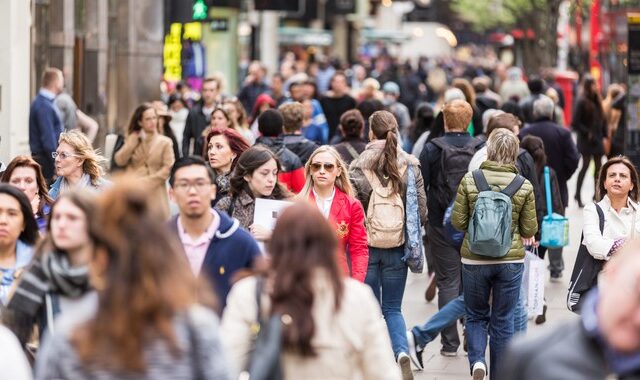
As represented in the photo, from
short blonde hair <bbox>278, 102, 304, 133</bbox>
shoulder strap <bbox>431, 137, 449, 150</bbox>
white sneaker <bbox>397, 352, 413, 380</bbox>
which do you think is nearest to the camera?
white sneaker <bbox>397, 352, 413, 380</bbox>

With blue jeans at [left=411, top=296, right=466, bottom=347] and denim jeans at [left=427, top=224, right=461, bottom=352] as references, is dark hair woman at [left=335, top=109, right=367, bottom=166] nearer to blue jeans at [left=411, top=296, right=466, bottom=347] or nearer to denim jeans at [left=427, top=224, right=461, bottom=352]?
denim jeans at [left=427, top=224, right=461, bottom=352]

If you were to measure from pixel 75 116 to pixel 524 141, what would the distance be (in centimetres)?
634

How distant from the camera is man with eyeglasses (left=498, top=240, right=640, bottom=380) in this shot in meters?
4.27

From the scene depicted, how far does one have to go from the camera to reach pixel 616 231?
9.76 metres

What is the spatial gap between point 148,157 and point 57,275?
9128 millimetres

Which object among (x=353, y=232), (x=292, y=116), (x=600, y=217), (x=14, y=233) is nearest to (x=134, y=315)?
(x=14, y=233)

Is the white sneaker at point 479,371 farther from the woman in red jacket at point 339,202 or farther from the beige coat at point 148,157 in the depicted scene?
the beige coat at point 148,157

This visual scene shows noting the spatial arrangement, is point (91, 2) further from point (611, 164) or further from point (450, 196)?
point (611, 164)

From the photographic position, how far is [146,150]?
1484 cm

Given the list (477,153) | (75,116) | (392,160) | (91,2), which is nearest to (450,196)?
(477,153)

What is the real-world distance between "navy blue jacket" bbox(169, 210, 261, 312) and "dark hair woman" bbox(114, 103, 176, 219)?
25.3 feet

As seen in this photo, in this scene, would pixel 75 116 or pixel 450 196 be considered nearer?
pixel 450 196

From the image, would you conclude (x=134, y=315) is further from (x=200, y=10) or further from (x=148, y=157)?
(x=200, y=10)

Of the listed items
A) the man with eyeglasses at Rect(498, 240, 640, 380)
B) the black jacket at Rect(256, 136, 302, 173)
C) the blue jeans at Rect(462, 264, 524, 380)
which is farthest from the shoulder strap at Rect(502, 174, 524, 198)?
the man with eyeglasses at Rect(498, 240, 640, 380)
